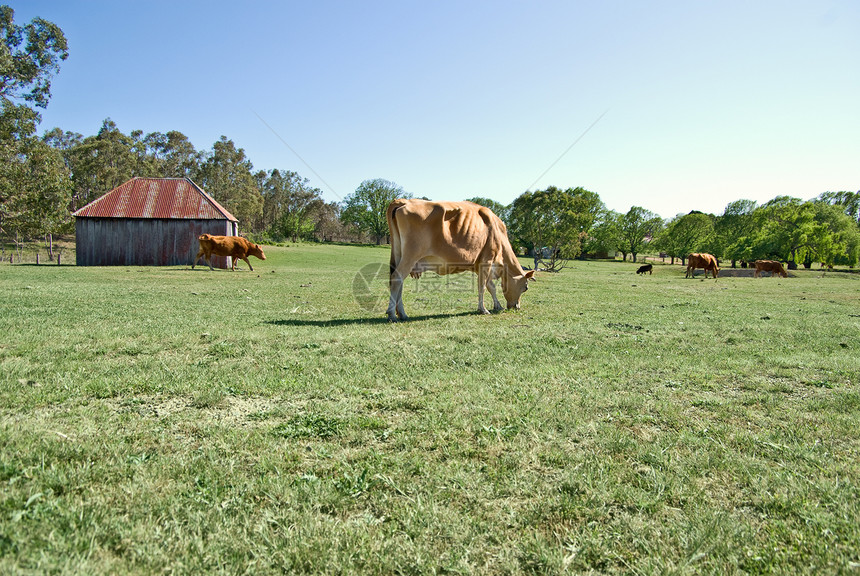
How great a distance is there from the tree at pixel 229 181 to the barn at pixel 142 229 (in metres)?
36.1

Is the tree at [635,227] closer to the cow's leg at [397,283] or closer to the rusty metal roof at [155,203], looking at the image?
the rusty metal roof at [155,203]

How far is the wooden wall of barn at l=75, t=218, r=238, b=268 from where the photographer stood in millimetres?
35406

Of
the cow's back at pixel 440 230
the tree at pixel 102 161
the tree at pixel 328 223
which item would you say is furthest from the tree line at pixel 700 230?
the tree at pixel 102 161

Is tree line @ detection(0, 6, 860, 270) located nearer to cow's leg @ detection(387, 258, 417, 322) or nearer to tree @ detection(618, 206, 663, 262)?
tree @ detection(618, 206, 663, 262)

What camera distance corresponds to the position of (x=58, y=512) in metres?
2.61

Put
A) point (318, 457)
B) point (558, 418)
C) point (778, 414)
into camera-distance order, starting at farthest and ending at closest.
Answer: point (778, 414) → point (558, 418) → point (318, 457)

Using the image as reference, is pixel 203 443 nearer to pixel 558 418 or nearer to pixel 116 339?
pixel 558 418

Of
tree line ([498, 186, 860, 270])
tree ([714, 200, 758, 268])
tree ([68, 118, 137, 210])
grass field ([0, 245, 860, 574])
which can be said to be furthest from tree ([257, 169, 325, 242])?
grass field ([0, 245, 860, 574])

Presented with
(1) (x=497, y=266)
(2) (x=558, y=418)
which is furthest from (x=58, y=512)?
(1) (x=497, y=266)

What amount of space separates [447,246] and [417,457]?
780 centimetres

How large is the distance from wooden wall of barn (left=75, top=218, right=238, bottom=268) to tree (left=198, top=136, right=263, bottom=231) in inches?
1460

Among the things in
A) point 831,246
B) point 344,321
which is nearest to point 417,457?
point 344,321

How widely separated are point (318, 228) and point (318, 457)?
379 feet

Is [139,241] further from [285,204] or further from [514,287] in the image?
[285,204]
